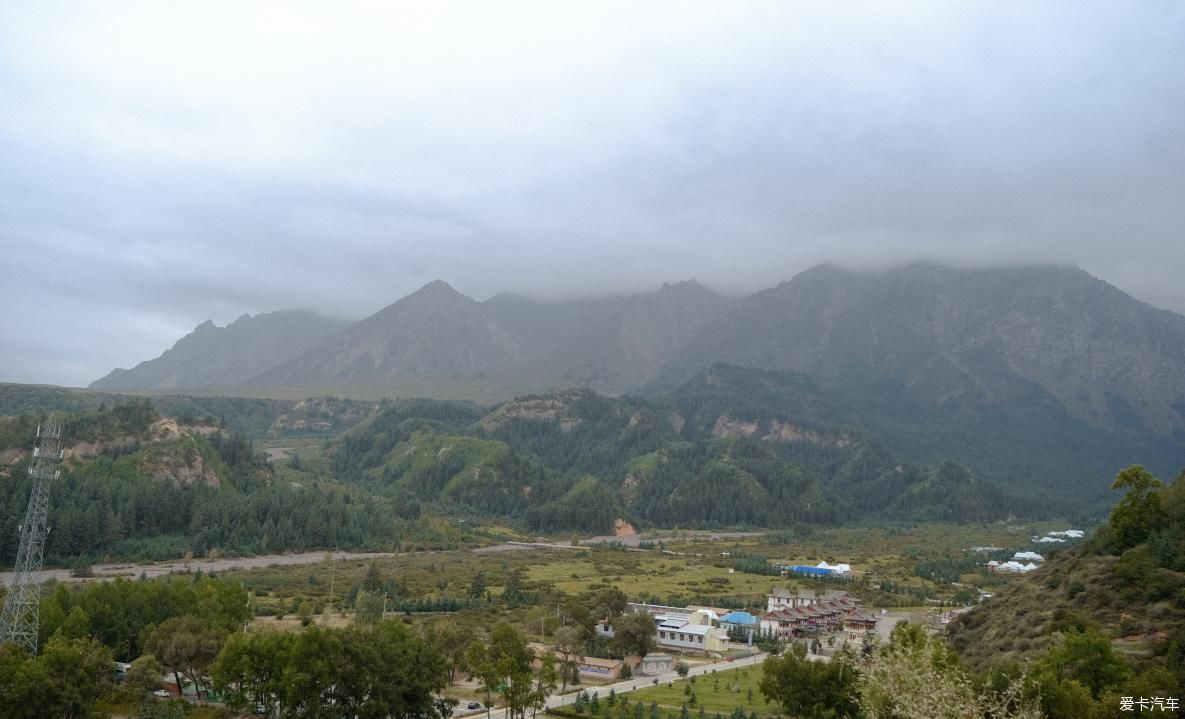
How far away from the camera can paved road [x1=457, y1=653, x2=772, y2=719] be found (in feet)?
146

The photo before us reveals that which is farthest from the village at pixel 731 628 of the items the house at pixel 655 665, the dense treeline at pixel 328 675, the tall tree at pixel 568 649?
the dense treeline at pixel 328 675

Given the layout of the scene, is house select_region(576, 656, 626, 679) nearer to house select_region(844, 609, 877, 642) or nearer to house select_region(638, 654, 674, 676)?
house select_region(638, 654, 674, 676)

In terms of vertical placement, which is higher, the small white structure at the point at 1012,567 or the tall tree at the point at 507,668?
the tall tree at the point at 507,668

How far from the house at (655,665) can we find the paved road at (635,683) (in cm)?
67

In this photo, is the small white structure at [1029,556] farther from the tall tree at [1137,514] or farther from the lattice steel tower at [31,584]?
the lattice steel tower at [31,584]

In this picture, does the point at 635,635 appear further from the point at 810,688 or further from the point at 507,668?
the point at 810,688

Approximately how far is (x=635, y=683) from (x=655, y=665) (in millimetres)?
4689

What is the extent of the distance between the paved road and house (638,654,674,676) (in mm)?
666

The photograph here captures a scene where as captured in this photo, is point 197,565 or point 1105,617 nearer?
point 1105,617

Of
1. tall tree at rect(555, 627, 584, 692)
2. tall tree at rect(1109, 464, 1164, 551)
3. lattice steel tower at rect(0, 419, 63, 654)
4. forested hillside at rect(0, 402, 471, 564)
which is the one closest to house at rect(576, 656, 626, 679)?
tall tree at rect(555, 627, 584, 692)

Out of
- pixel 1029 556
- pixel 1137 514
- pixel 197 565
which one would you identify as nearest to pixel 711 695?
pixel 1137 514

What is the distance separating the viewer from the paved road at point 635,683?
4464cm

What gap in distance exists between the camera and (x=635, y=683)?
53.7m

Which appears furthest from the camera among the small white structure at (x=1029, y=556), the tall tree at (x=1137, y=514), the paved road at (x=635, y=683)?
the small white structure at (x=1029, y=556)
